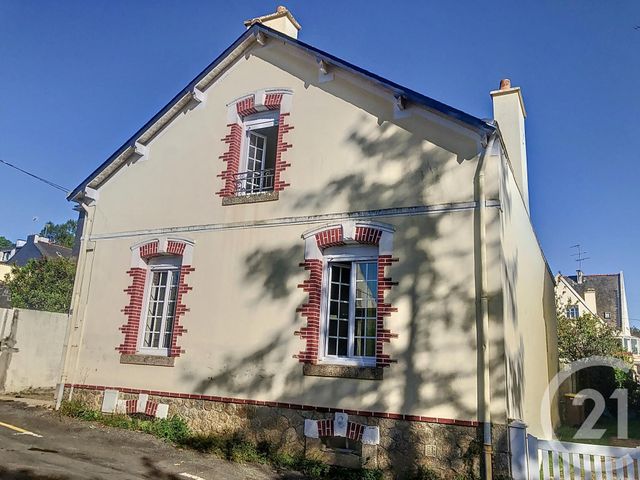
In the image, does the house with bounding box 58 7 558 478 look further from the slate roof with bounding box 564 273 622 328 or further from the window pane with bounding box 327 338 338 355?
the slate roof with bounding box 564 273 622 328

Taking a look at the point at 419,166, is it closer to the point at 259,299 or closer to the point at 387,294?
the point at 387,294

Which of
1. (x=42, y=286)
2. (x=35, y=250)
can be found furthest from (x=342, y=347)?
(x=35, y=250)

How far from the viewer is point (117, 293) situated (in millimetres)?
10094

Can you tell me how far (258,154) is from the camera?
32.9 ft

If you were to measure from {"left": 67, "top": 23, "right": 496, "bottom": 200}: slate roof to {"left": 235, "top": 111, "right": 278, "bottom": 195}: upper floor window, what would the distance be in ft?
4.35

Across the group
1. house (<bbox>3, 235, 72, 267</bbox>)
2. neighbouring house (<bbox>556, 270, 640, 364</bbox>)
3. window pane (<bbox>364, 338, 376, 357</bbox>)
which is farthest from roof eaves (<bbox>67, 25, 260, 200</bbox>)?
neighbouring house (<bbox>556, 270, 640, 364</bbox>)

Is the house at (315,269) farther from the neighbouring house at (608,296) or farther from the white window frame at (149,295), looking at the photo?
the neighbouring house at (608,296)

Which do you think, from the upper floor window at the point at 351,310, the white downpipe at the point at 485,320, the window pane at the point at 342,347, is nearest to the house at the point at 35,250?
the upper floor window at the point at 351,310

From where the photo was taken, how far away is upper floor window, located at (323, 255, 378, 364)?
7.67 meters

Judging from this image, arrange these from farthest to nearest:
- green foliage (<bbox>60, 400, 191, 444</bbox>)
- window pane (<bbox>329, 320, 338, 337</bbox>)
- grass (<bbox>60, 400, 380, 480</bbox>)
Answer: green foliage (<bbox>60, 400, 191, 444</bbox>) < window pane (<bbox>329, 320, 338, 337</bbox>) < grass (<bbox>60, 400, 380, 480</bbox>)

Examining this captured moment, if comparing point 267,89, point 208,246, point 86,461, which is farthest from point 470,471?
point 267,89

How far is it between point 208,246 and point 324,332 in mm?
2850

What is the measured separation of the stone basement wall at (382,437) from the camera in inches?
252

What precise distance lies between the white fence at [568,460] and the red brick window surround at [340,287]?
2036 mm
